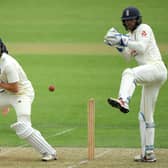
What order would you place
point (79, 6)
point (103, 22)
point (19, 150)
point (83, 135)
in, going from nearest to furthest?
point (19, 150) < point (83, 135) < point (103, 22) < point (79, 6)

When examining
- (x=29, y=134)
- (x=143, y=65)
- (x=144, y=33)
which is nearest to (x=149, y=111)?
(x=143, y=65)

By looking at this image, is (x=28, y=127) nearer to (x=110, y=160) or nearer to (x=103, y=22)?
(x=110, y=160)

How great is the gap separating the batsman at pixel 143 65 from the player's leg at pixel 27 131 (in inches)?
54.8

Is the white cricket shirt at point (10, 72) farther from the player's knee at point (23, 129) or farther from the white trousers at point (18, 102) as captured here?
the player's knee at point (23, 129)

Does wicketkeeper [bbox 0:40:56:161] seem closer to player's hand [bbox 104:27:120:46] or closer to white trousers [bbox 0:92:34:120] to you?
white trousers [bbox 0:92:34:120]

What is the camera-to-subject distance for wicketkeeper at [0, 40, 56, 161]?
13.1 meters

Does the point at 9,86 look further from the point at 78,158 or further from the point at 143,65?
the point at 143,65

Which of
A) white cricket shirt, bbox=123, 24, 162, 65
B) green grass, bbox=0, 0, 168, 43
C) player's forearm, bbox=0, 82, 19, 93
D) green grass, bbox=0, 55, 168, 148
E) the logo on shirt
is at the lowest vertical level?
green grass, bbox=0, 55, 168, 148

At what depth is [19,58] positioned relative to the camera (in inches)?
1296

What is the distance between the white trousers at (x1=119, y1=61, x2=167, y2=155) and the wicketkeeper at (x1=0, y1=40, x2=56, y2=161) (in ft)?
4.92

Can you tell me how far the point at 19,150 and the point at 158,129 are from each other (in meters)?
3.98

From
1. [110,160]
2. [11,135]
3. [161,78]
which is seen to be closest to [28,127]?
[110,160]

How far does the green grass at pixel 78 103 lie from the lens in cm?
1659

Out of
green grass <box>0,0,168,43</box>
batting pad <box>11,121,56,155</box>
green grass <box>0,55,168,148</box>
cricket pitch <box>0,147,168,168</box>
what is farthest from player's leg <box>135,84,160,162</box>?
green grass <box>0,0,168,43</box>
